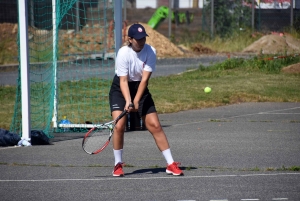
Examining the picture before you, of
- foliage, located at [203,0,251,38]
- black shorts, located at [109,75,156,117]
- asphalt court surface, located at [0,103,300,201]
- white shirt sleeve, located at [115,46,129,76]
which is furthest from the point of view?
foliage, located at [203,0,251,38]

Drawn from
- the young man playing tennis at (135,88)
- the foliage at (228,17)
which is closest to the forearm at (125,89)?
the young man playing tennis at (135,88)

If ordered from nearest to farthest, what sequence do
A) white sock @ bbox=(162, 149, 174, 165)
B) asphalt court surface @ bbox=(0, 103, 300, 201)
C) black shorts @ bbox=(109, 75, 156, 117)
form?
asphalt court surface @ bbox=(0, 103, 300, 201)
white sock @ bbox=(162, 149, 174, 165)
black shorts @ bbox=(109, 75, 156, 117)

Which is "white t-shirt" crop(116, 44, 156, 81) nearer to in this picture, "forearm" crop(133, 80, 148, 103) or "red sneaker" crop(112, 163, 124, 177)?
"forearm" crop(133, 80, 148, 103)

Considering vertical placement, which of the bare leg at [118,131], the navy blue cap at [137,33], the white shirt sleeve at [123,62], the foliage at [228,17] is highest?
the foliage at [228,17]

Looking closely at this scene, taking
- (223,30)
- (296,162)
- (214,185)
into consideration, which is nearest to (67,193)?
(214,185)

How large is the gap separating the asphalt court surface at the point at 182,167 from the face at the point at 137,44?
5.59 ft

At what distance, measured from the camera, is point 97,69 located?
20797 millimetres

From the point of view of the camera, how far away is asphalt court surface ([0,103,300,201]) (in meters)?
7.83

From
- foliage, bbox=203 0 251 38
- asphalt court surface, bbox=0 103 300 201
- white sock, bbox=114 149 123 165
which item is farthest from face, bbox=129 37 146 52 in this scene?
foliage, bbox=203 0 251 38

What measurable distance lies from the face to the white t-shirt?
7cm

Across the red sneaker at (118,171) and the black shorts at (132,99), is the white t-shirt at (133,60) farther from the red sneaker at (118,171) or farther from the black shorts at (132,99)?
the red sneaker at (118,171)

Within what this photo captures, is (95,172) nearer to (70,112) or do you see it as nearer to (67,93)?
(70,112)

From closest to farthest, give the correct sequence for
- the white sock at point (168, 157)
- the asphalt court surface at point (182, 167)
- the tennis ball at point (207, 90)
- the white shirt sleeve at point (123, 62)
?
1. the asphalt court surface at point (182, 167)
2. the white shirt sleeve at point (123, 62)
3. the white sock at point (168, 157)
4. the tennis ball at point (207, 90)

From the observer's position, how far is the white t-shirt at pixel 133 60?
8750 millimetres
